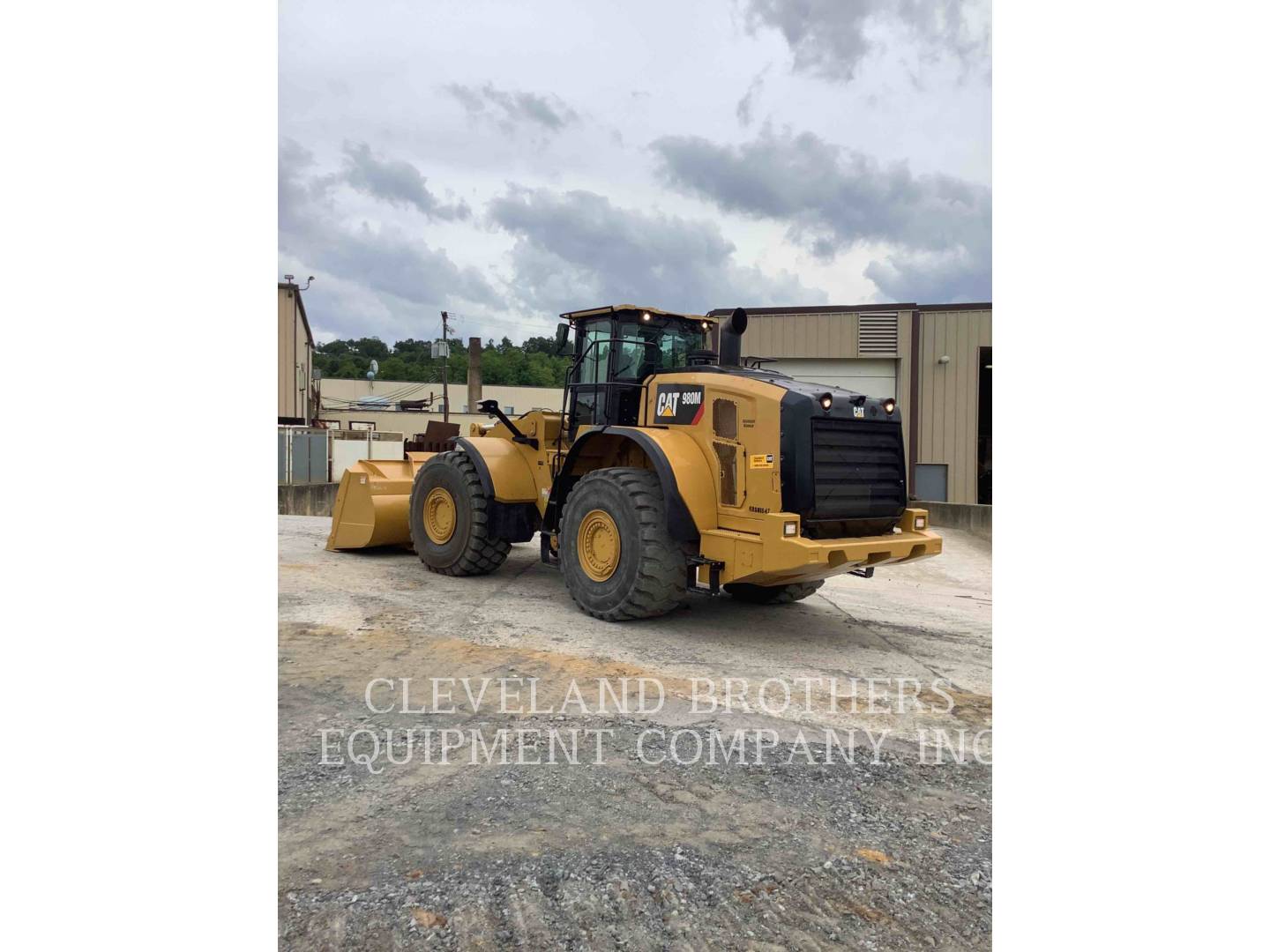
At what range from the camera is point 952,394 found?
18.7 metres

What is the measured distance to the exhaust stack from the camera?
280 inches

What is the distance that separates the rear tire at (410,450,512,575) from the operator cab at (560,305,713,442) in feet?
4.41

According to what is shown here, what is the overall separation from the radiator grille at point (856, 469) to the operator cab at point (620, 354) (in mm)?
1871

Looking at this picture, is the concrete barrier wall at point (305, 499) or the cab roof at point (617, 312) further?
the concrete barrier wall at point (305, 499)

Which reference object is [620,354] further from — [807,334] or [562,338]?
[807,334]

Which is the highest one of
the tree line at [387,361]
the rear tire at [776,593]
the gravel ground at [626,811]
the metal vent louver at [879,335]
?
the tree line at [387,361]

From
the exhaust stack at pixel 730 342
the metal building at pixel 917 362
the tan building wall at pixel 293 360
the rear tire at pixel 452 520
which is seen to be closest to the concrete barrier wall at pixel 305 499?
the tan building wall at pixel 293 360

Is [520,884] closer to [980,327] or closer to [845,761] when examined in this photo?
[845,761]

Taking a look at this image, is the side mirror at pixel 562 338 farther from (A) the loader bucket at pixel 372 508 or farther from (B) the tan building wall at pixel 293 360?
(B) the tan building wall at pixel 293 360

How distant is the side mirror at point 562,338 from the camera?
8.34 metres

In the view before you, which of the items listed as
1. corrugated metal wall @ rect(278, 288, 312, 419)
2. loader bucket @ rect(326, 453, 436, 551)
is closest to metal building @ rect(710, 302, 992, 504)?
loader bucket @ rect(326, 453, 436, 551)

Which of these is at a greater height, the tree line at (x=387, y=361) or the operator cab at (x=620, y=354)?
Answer: the tree line at (x=387, y=361)

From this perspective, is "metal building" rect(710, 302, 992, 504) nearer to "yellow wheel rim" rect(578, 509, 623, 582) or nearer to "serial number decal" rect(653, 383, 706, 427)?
"serial number decal" rect(653, 383, 706, 427)

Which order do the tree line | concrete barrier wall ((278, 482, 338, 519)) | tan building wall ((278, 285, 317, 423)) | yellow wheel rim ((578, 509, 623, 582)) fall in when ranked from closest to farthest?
yellow wheel rim ((578, 509, 623, 582)), concrete barrier wall ((278, 482, 338, 519)), tan building wall ((278, 285, 317, 423)), the tree line
